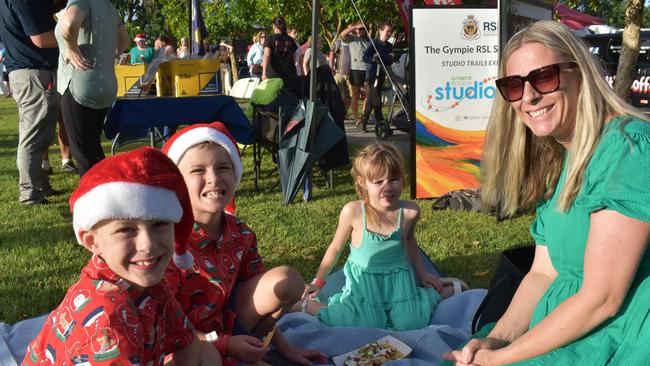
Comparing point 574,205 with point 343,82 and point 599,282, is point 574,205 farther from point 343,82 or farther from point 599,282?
point 343,82

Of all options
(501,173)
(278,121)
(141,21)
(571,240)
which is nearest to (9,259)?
(278,121)

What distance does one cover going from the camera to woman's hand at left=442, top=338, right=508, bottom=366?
2102 millimetres

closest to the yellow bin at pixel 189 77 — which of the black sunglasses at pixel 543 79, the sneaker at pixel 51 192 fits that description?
the sneaker at pixel 51 192

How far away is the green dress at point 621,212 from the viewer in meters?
1.81

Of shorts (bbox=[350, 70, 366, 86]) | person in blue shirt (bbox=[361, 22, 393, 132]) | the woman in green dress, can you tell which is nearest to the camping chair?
the woman in green dress

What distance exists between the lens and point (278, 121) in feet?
22.0

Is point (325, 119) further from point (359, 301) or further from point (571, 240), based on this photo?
point (571, 240)

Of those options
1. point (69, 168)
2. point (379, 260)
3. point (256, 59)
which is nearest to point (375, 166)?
point (379, 260)

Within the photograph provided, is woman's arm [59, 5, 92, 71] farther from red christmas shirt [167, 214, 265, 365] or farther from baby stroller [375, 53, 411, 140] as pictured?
baby stroller [375, 53, 411, 140]

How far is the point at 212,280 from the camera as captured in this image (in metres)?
2.82

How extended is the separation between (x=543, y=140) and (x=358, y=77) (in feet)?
34.2

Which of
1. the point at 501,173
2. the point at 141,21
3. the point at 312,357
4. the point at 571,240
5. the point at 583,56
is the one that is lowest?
the point at 312,357

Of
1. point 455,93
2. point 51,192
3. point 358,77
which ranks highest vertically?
point 358,77

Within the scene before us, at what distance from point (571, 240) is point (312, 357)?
1.54 meters
